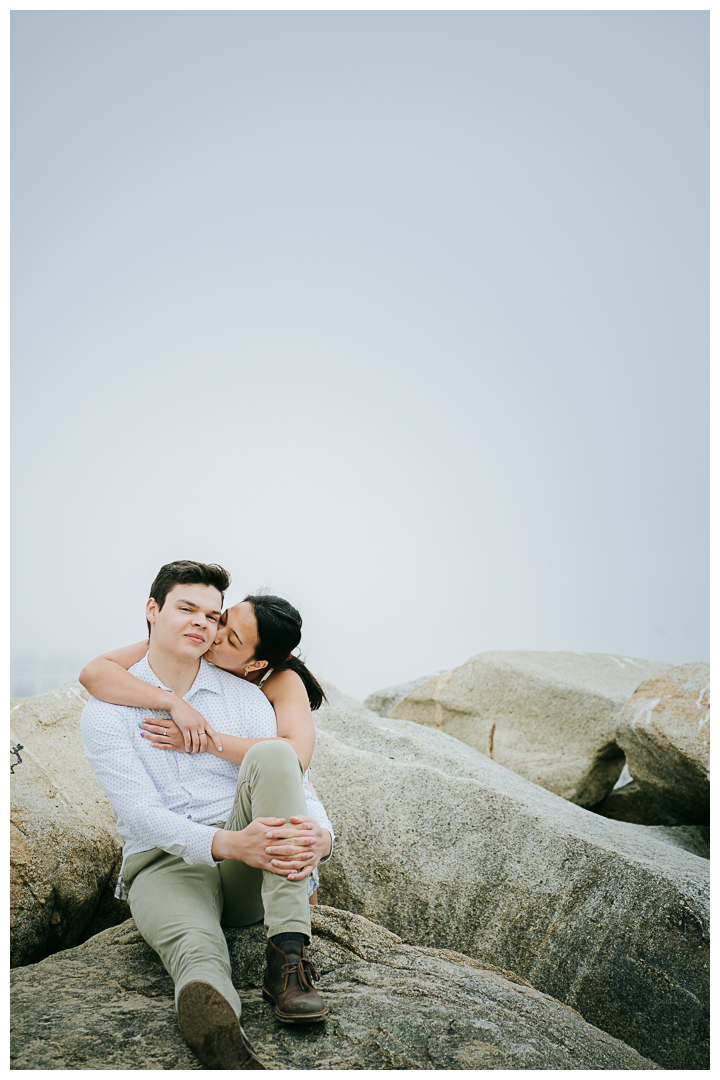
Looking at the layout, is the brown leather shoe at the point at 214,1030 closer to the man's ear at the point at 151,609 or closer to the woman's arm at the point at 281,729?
the woman's arm at the point at 281,729

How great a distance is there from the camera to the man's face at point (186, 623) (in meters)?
2.92

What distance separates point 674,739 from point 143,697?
3.26 meters

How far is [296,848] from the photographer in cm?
245

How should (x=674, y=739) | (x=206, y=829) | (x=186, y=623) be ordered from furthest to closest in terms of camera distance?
1. (x=674, y=739)
2. (x=186, y=623)
3. (x=206, y=829)

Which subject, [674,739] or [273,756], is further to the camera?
[674,739]

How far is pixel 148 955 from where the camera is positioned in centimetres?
278

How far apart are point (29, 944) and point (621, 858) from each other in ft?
8.12

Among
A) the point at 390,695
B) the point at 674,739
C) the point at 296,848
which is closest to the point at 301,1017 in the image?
the point at 296,848

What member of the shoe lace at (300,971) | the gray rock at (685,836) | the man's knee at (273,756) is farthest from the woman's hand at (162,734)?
the gray rock at (685,836)

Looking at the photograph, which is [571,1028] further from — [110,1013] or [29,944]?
[29,944]

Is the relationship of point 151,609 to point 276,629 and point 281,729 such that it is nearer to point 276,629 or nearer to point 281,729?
point 276,629

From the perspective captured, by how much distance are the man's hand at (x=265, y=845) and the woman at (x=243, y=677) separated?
0.25 metres

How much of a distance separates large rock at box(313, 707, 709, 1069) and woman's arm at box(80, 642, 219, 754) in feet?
4.29

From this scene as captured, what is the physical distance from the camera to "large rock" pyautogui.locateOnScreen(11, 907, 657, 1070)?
2.23 metres
